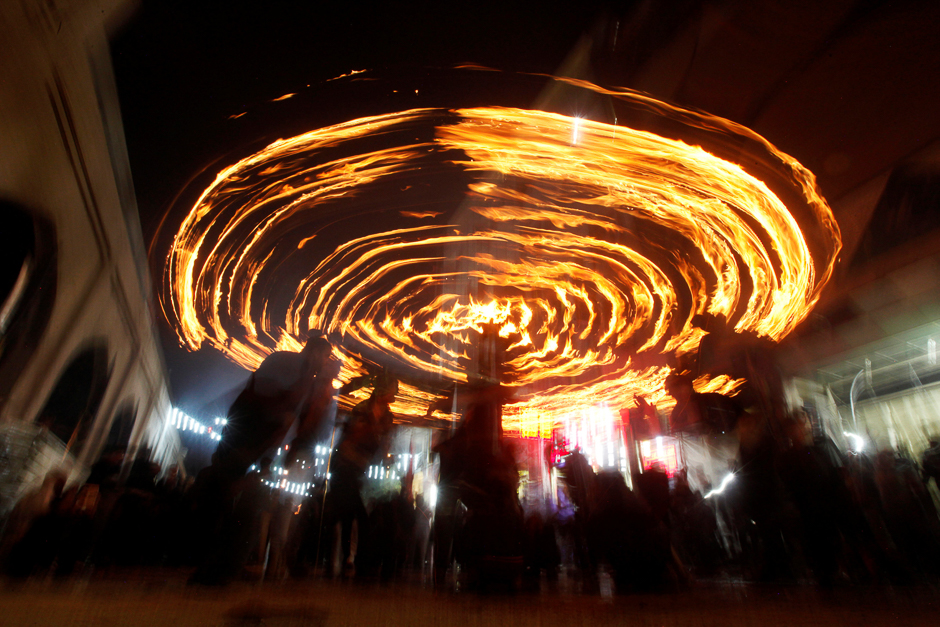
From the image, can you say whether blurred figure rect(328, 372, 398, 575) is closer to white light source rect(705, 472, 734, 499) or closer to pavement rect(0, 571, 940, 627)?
pavement rect(0, 571, 940, 627)

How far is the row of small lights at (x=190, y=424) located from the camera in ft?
5.67

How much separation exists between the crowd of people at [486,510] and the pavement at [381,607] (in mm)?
167

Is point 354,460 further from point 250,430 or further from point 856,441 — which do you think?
point 856,441

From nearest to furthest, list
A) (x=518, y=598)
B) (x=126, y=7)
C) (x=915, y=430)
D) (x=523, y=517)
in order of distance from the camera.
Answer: (x=518, y=598) → (x=126, y=7) → (x=523, y=517) → (x=915, y=430)

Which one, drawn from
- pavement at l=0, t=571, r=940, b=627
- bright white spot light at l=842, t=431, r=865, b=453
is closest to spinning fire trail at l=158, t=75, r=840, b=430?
bright white spot light at l=842, t=431, r=865, b=453

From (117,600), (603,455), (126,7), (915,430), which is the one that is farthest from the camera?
(915,430)

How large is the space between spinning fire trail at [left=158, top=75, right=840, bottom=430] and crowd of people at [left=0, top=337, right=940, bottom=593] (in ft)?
1.13

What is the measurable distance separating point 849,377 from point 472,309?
9.35 ft

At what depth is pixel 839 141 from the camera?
2201 millimetres

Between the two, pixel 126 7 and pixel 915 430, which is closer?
pixel 126 7

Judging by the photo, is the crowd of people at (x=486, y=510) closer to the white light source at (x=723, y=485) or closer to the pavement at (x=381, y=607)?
the white light source at (x=723, y=485)

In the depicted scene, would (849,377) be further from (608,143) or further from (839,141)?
(608,143)

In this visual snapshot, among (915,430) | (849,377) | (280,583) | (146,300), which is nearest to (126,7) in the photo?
(146,300)

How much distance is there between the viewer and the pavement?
3.63 ft
